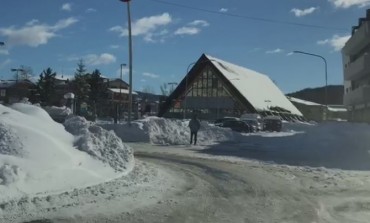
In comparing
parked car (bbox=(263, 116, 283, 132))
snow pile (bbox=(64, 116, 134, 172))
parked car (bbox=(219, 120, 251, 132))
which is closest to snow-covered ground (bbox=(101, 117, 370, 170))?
snow pile (bbox=(64, 116, 134, 172))

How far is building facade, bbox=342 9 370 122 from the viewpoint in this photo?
202 feet

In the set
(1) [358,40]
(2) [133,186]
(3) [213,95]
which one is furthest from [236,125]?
(3) [213,95]

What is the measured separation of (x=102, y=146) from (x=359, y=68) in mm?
53508

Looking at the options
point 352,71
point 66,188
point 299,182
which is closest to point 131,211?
point 66,188

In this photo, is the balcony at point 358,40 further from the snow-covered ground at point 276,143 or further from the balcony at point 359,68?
the snow-covered ground at point 276,143

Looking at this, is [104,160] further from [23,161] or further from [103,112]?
[103,112]

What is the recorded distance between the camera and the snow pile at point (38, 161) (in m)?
10.4

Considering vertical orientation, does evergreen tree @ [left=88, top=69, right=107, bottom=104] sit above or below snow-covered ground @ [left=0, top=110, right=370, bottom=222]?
above

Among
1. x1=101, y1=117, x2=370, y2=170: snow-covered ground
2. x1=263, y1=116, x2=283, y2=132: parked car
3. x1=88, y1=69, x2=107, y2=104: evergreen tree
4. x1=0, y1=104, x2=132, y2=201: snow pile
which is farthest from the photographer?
x1=88, y1=69, x2=107, y2=104: evergreen tree

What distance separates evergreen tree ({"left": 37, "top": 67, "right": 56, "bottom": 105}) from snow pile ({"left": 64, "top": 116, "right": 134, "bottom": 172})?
85.8 metres

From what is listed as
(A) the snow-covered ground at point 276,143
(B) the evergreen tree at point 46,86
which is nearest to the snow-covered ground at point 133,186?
(A) the snow-covered ground at point 276,143

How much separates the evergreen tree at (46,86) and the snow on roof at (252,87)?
27782mm

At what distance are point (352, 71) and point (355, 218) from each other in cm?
6108

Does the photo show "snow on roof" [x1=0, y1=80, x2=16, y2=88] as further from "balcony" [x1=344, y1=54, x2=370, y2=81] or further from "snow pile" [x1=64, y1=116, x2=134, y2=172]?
"snow pile" [x1=64, y1=116, x2=134, y2=172]
